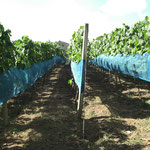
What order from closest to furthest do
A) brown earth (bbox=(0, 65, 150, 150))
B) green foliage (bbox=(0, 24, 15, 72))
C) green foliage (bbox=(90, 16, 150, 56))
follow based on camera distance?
brown earth (bbox=(0, 65, 150, 150))
green foliage (bbox=(0, 24, 15, 72))
green foliage (bbox=(90, 16, 150, 56))

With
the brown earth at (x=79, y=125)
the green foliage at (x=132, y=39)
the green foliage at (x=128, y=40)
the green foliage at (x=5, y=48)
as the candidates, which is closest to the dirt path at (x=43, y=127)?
the brown earth at (x=79, y=125)

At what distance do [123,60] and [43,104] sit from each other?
4.00 metres

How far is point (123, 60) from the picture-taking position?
8.01 meters

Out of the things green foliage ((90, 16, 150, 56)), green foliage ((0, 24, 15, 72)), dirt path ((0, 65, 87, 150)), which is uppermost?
green foliage ((90, 16, 150, 56))

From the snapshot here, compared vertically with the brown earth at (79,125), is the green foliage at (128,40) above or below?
above

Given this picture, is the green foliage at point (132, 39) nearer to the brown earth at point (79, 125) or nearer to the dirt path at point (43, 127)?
the brown earth at point (79, 125)

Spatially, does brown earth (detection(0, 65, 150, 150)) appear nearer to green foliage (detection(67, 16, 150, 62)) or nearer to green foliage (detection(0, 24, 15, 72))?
green foliage (detection(0, 24, 15, 72))

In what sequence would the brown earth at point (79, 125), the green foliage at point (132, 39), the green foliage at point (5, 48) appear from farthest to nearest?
the green foliage at point (132, 39) → the green foliage at point (5, 48) → the brown earth at point (79, 125)

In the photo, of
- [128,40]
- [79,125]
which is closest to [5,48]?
A: [79,125]

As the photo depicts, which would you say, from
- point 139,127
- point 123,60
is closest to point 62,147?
point 139,127

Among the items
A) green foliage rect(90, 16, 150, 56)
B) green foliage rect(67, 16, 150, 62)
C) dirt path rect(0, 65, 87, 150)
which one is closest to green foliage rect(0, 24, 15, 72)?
dirt path rect(0, 65, 87, 150)

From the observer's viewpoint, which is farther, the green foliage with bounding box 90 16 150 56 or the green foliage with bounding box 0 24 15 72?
the green foliage with bounding box 90 16 150 56

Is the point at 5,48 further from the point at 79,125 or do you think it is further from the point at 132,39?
the point at 132,39

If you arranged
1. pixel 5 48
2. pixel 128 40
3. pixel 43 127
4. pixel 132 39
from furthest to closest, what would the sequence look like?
pixel 128 40 → pixel 132 39 → pixel 5 48 → pixel 43 127
